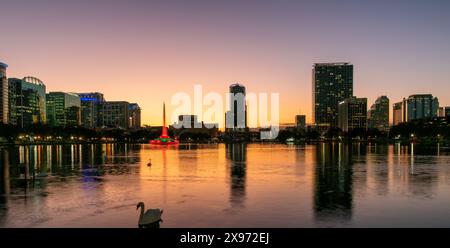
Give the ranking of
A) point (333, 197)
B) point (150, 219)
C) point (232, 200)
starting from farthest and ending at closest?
1. point (333, 197)
2. point (232, 200)
3. point (150, 219)

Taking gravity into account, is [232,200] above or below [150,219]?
below

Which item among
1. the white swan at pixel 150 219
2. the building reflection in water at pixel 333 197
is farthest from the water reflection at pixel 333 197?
the white swan at pixel 150 219

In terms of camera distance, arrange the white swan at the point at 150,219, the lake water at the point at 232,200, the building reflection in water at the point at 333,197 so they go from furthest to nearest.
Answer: the building reflection in water at the point at 333,197 < the lake water at the point at 232,200 < the white swan at the point at 150,219

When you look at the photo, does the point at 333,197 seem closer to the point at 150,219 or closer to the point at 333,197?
the point at 333,197

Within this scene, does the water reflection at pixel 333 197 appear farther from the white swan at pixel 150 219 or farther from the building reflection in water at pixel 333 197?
the white swan at pixel 150 219

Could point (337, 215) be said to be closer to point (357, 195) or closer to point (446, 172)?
point (357, 195)

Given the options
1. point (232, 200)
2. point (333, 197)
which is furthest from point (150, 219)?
point (333, 197)

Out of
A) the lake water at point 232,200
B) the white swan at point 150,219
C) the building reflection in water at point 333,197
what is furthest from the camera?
the building reflection in water at point 333,197

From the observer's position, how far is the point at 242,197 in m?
32.0

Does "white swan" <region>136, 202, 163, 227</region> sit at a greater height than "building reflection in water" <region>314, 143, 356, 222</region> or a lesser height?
greater

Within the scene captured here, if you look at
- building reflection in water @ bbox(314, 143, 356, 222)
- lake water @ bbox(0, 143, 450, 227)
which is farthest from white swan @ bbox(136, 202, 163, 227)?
building reflection in water @ bbox(314, 143, 356, 222)

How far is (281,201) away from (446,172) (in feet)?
98.1

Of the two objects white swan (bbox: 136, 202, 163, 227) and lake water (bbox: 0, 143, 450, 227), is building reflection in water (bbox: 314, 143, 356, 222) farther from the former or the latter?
white swan (bbox: 136, 202, 163, 227)
